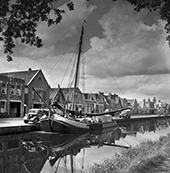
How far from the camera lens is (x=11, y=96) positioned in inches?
1710

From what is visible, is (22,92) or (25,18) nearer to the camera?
(25,18)

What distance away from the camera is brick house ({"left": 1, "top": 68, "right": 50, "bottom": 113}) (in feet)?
158

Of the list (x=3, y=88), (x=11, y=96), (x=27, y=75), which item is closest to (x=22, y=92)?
(x=11, y=96)

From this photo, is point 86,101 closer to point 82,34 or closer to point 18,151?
point 82,34

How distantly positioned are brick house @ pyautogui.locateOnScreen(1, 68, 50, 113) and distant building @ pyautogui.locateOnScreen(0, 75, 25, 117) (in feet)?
7.28

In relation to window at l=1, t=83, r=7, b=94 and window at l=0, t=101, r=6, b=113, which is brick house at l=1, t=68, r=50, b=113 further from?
window at l=1, t=83, r=7, b=94

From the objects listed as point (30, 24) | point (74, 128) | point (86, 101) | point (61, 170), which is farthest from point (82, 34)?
point (86, 101)

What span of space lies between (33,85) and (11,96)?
7.12 meters

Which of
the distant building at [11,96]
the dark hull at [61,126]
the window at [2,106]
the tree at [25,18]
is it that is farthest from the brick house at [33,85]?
the tree at [25,18]

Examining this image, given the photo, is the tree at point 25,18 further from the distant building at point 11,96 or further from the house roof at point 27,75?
the house roof at point 27,75

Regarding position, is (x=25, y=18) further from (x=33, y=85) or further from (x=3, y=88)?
(x=33, y=85)

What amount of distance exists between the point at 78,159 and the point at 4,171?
15.7 ft

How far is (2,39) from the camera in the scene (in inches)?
223

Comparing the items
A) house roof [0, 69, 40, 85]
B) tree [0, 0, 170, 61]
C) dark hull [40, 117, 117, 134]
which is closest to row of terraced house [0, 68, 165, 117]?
house roof [0, 69, 40, 85]
